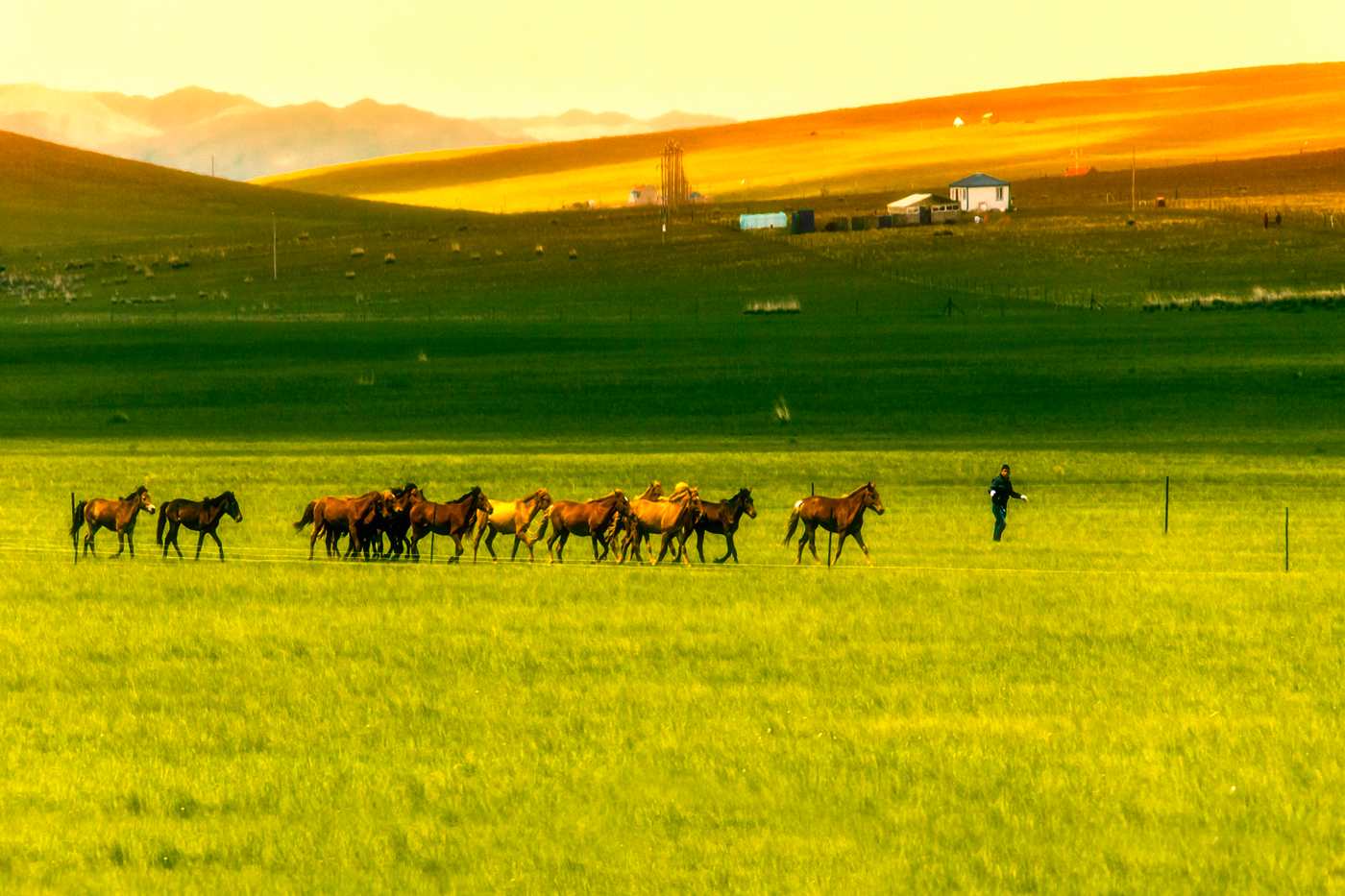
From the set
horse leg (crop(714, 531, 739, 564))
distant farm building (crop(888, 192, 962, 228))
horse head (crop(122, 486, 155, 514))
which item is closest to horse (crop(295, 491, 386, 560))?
horse head (crop(122, 486, 155, 514))

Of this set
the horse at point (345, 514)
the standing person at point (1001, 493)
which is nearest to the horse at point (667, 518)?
the horse at point (345, 514)

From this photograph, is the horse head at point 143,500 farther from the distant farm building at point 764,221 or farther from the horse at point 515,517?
the distant farm building at point 764,221

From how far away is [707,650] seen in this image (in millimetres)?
23500

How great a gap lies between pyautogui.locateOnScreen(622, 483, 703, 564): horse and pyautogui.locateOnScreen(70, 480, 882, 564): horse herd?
1 centimetres

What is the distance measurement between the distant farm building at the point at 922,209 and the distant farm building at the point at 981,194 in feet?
2.98

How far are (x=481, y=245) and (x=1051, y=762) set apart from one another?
430 feet

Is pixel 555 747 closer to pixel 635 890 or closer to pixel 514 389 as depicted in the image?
pixel 635 890

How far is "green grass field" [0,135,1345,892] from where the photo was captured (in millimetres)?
14883

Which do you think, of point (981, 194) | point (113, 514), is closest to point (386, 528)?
point (113, 514)

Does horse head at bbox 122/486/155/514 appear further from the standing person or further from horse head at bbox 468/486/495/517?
the standing person

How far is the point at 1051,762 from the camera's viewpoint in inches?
685

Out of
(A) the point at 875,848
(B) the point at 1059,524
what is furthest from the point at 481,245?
→ (A) the point at 875,848

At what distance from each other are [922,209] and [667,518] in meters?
126

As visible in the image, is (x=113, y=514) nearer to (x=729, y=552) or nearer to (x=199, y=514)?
(x=199, y=514)
